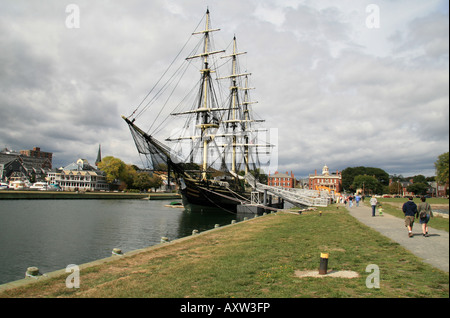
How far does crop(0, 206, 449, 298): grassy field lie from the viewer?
19.7ft

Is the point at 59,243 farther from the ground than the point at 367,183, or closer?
closer

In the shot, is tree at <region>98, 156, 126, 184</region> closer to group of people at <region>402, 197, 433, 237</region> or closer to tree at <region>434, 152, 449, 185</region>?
tree at <region>434, 152, 449, 185</region>

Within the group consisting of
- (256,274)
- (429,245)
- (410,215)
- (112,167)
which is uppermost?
(112,167)

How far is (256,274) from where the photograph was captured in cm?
754

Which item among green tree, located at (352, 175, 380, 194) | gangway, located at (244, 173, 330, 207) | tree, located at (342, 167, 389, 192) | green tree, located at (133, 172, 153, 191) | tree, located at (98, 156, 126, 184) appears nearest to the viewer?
gangway, located at (244, 173, 330, 207)

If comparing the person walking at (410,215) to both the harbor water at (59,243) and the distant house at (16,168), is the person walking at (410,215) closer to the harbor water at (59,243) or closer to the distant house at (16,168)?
the harbor water at (59,243)

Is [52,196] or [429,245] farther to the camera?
[52,196]

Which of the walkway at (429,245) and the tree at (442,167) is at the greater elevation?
the tree at (442,167)

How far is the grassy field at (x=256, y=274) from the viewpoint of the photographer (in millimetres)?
6008
